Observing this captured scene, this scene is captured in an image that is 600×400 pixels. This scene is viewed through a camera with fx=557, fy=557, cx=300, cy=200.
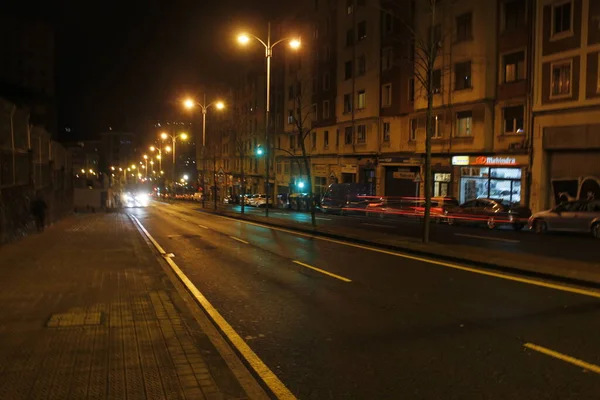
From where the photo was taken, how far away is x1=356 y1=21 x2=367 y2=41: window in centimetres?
4541

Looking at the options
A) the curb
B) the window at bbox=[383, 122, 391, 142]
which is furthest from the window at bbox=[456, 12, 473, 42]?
the curb

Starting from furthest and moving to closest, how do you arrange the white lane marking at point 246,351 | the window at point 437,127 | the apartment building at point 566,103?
the window at point 437,127, the apartment building at point 566,103, the white lane marking at point 246,351

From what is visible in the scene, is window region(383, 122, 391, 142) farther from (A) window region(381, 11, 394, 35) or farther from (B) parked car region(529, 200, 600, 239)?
(B) parked car region(529, 200, 600, 239)

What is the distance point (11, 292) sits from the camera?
31.8 feet

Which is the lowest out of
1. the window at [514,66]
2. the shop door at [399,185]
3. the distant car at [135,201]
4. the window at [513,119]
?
the distant car at [135,201]

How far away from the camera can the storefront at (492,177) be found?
31320 millimetres

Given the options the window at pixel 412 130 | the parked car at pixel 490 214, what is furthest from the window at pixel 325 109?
the parked car at pixel 490 214

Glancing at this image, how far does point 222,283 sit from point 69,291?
9.54 feet

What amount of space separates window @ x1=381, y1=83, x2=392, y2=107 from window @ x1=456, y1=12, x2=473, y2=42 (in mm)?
8665

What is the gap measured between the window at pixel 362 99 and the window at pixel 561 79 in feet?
62.4

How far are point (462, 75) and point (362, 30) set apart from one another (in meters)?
14.3

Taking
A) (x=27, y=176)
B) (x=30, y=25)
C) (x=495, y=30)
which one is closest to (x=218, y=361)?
(x=27, y=176)

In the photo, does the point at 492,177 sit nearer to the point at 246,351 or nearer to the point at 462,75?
the point at 462,75

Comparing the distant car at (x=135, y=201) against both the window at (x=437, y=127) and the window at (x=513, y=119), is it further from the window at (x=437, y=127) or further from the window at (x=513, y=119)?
the window at (x=513, y=119)
